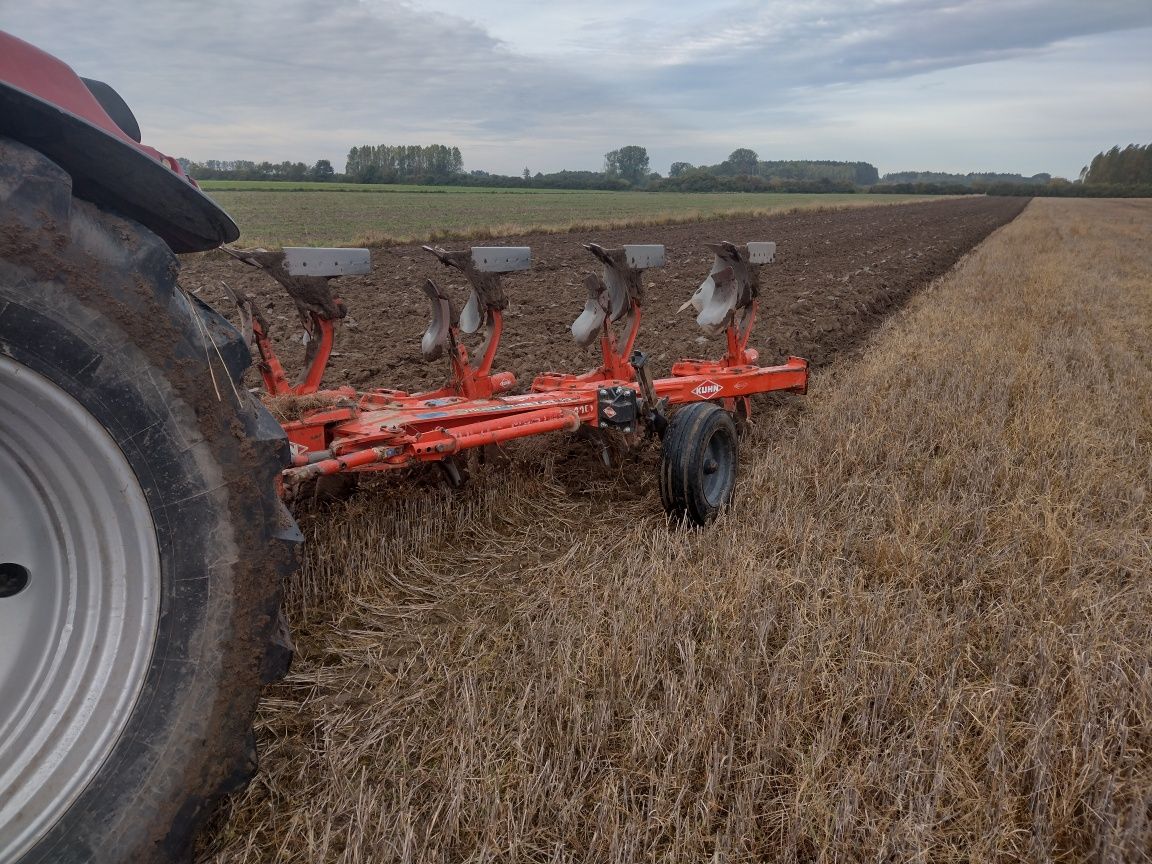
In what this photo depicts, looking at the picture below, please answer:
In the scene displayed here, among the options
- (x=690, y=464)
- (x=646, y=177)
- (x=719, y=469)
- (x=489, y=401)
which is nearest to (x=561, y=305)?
(x=719, y=469)

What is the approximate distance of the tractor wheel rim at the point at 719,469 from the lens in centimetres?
379

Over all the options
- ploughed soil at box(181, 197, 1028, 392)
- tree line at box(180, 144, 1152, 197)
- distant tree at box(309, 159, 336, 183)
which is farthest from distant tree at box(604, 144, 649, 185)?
ploughed soil at box(181, 197, 1028, 392)

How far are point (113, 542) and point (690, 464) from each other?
240 cm

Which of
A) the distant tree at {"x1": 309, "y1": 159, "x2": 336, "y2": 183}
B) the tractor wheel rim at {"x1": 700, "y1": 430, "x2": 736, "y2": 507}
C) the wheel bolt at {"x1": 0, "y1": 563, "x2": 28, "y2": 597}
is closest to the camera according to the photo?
the wheel bolt at {"x1": 0, "y1": 563, "x2": 28, "y2": 597}

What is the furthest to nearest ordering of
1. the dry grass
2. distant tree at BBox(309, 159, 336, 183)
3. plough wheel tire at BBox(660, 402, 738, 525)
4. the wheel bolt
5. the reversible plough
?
distant tree at BBox(309, 159, 336, 183) < plough wheel tire at BBox(660, 402, 738, 525) < the reversible plough < the dry grass < the wheel bolt

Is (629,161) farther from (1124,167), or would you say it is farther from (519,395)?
(519,395)

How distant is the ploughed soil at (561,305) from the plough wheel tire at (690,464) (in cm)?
250

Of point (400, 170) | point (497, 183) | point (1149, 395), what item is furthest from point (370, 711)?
point (497, 183)

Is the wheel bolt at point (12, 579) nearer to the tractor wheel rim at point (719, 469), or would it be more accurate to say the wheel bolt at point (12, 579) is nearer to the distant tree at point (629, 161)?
the tractor wheel rim at point (719, 469)

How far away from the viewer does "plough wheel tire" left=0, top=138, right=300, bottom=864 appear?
140 cm

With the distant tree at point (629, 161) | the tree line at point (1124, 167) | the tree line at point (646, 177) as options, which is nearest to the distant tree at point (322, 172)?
the tree line at point (646, 177)

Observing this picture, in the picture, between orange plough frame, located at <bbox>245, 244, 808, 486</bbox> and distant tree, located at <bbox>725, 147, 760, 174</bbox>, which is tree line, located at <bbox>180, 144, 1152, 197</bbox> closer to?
distant tree, located at <bbox>725, 147, 760, 174</bbox>

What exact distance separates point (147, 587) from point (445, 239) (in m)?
17.6

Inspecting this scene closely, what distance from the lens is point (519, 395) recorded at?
13.1 feet
